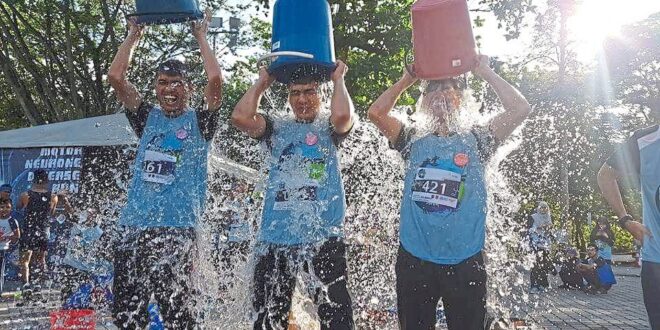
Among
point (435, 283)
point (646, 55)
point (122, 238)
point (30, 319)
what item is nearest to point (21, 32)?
point (30, 319)

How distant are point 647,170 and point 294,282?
7.06ft

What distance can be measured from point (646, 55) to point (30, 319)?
27.3 metres

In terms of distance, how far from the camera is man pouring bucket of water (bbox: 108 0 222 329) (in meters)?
4.40

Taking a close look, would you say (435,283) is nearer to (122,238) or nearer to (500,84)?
(500,84)

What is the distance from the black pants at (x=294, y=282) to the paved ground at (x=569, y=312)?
420cm

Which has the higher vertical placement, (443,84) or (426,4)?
(426,4)

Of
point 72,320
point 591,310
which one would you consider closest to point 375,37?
point 591,310

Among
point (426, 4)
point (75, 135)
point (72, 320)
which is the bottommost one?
point (72, 320)

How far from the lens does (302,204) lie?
421 centimetres

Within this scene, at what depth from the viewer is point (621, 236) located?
42.0 meters

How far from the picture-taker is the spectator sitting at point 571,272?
1377 centimetres

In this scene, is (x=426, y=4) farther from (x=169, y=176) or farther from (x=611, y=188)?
(x=169, y=176)

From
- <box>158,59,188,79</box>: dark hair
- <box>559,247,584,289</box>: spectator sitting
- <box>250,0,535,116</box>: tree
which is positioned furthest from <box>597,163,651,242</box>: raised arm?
<box>250,0,535,116</box>: tree

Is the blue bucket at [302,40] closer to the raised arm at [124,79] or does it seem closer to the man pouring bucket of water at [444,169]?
the man pouring bucket of water at [444,169]
